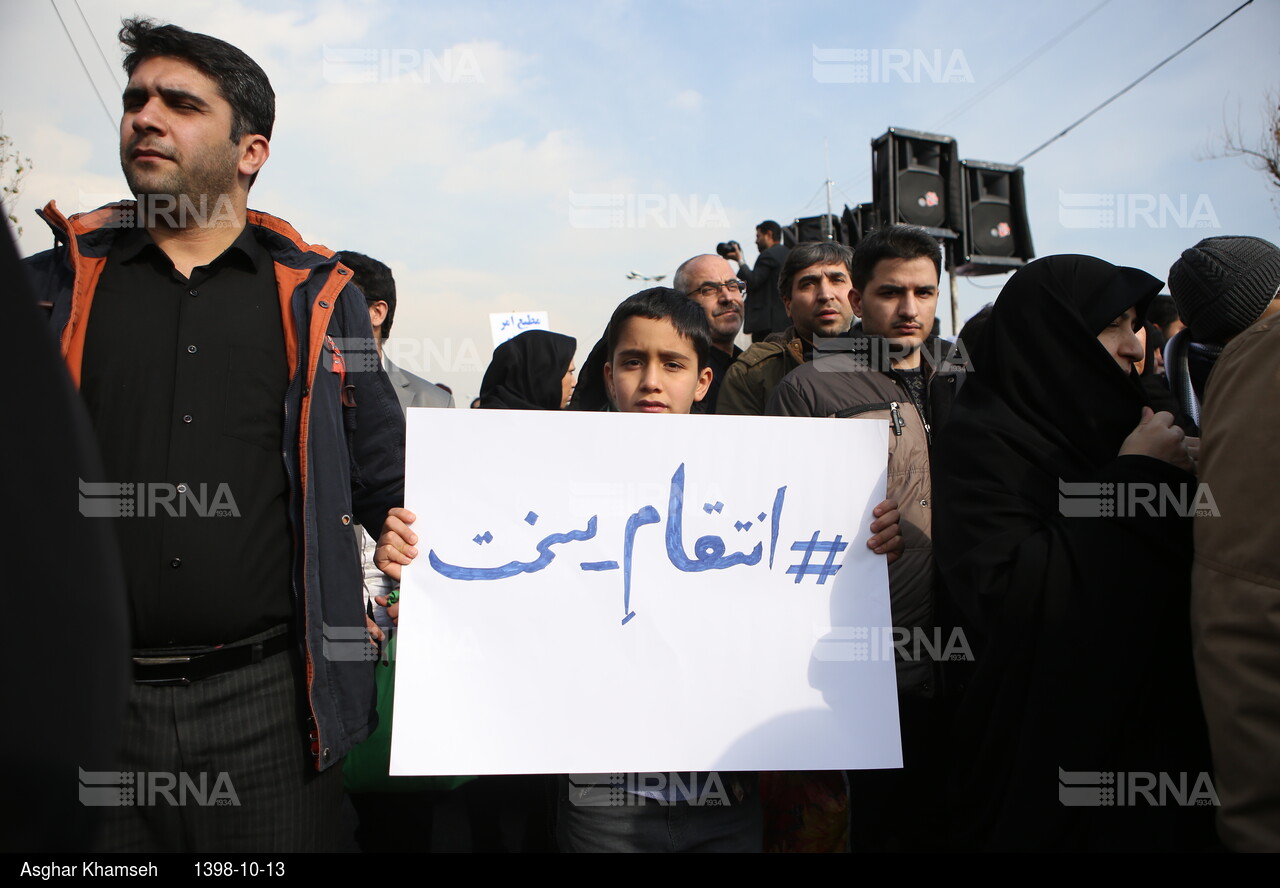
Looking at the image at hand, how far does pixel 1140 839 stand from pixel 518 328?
611 centimetres

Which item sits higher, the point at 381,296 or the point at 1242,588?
the point at 381,296

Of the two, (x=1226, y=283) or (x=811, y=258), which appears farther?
(x=811, y=258)

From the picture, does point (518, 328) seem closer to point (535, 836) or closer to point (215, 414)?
point (535, 836)

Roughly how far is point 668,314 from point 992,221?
6309 mm

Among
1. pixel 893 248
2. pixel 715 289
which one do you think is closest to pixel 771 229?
pixel 715 289

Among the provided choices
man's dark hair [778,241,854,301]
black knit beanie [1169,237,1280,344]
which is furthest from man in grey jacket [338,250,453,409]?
black knit beanie [1169,237,1280,344]

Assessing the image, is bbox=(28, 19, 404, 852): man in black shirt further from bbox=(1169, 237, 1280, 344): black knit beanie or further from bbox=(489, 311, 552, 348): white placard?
bbox=(489, 311, 552, 348): white placard

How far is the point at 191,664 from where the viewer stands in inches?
60.3

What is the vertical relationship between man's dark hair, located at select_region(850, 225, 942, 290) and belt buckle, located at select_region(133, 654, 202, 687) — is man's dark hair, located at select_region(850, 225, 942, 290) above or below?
above

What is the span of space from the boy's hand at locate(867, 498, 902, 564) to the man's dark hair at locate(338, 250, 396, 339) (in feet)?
8.62

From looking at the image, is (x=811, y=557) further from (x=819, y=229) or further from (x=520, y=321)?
(x=819, y=229)

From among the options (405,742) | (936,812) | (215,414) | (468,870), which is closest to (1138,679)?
(936,812)

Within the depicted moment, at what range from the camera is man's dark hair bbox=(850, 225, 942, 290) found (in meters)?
2.58

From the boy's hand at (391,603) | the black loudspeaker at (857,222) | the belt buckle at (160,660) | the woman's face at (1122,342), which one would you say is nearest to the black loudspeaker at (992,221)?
the black loudspeaker at (857,222)
